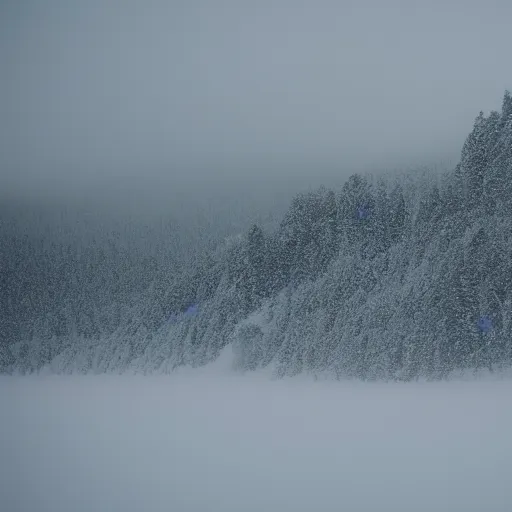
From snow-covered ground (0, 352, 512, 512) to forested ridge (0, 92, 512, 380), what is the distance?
786cm

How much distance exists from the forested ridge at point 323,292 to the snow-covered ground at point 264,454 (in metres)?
7.86

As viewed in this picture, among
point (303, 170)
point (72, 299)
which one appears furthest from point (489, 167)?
point (72, 299)

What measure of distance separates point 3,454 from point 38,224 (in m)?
54.2

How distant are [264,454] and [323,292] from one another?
98.3 ft

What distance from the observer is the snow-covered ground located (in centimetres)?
1357

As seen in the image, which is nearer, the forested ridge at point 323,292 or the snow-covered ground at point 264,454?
the snow-covered ground at point 264,454

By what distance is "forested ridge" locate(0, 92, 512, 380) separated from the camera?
36438 millimetres

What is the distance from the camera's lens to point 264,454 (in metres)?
18.7

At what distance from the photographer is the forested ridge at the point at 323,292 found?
36438mm

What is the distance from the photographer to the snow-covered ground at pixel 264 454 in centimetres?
1357

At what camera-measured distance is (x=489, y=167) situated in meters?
41.8

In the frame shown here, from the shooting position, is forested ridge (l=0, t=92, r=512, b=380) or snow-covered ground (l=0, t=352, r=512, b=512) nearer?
snow-covered ground (l=0, t=352, r=512, b=512)

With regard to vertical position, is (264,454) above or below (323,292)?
below

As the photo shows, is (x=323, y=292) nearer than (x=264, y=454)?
No
